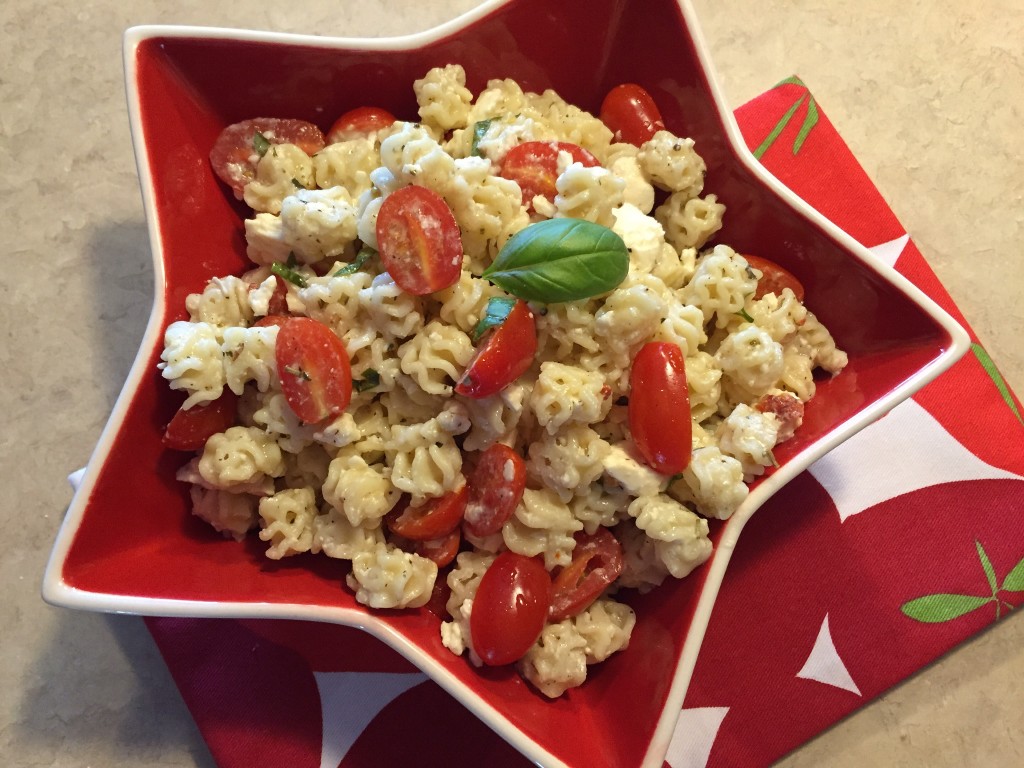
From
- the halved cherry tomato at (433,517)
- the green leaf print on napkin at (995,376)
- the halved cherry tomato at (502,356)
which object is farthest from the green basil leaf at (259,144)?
the green leaf print on napkin at (995,376)

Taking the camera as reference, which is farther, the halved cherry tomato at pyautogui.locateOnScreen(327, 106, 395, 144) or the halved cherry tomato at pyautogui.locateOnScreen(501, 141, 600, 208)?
the halved cherry tomato at pyautogui.locateOnScreen(327, 106, 395, 144)

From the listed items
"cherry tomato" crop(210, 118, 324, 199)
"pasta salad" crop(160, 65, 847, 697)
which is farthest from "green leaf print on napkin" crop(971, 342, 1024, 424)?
"cherry tomato" crop(210, 118, 324, 199)

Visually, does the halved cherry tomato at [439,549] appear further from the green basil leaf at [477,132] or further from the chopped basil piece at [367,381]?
the green basil leaf at [477,132]

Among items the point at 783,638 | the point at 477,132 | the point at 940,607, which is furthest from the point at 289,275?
the point at 940,607

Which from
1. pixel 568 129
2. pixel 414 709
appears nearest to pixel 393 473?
pixel 414 709

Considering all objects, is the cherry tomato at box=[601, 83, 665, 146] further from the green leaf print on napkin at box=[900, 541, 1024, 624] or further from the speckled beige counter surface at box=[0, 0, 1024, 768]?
the green leaf print on napkin at box=[900, 541, 1024, 624]

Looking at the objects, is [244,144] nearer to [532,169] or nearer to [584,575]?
[532,169]

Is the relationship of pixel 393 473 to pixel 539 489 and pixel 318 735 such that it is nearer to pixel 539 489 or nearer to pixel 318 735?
pixel 539 489
